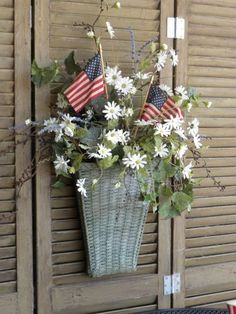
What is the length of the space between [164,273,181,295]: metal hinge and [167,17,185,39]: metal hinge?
3.06 ft

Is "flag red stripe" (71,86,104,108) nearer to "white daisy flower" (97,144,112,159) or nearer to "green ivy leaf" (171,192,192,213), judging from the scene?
"white daisy flower" (97,144,112,159)

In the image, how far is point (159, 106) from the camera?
5.65 feet

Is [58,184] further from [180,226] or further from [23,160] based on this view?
[180,226]

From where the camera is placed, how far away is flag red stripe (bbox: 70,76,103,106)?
1.64 metres

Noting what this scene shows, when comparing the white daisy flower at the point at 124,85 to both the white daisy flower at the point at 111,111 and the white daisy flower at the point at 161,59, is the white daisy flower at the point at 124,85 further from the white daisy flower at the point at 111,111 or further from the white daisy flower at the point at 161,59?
the white daisy flower at the point at 161,59

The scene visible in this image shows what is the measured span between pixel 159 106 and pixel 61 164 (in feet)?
1.28

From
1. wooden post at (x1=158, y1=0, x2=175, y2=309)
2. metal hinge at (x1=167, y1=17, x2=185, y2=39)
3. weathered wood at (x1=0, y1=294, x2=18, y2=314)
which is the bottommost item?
weathered wood at (x1=0, y1=294, x2=18, y2=314)

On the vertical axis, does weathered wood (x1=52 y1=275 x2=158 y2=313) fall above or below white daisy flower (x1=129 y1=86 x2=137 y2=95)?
below

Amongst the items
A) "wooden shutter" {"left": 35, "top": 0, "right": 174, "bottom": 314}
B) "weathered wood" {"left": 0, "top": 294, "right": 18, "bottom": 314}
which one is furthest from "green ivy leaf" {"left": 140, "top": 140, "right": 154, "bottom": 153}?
"weathered wood" {"left": 0, "top": 294, "right": 18, "bottom": 314}

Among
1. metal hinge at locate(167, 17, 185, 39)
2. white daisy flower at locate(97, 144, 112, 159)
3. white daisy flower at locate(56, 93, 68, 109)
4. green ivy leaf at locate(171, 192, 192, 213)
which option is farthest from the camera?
metal hinge at locate(167, 17, 185, 39)

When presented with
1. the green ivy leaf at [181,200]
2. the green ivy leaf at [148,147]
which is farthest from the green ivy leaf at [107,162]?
the green ivy leaf at [181,200]

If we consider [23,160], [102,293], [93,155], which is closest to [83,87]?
[93,155]

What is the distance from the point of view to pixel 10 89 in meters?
1.71

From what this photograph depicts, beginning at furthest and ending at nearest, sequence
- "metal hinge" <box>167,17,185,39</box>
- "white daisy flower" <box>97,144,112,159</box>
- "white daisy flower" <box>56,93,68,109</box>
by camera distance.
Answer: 1. "metal hinge" <box>167,17,185,39</box>
2. "white daisy flower" <box>56,93,68,109</box>
3. "white daisy flower" <box>97,144,112,159</box>
